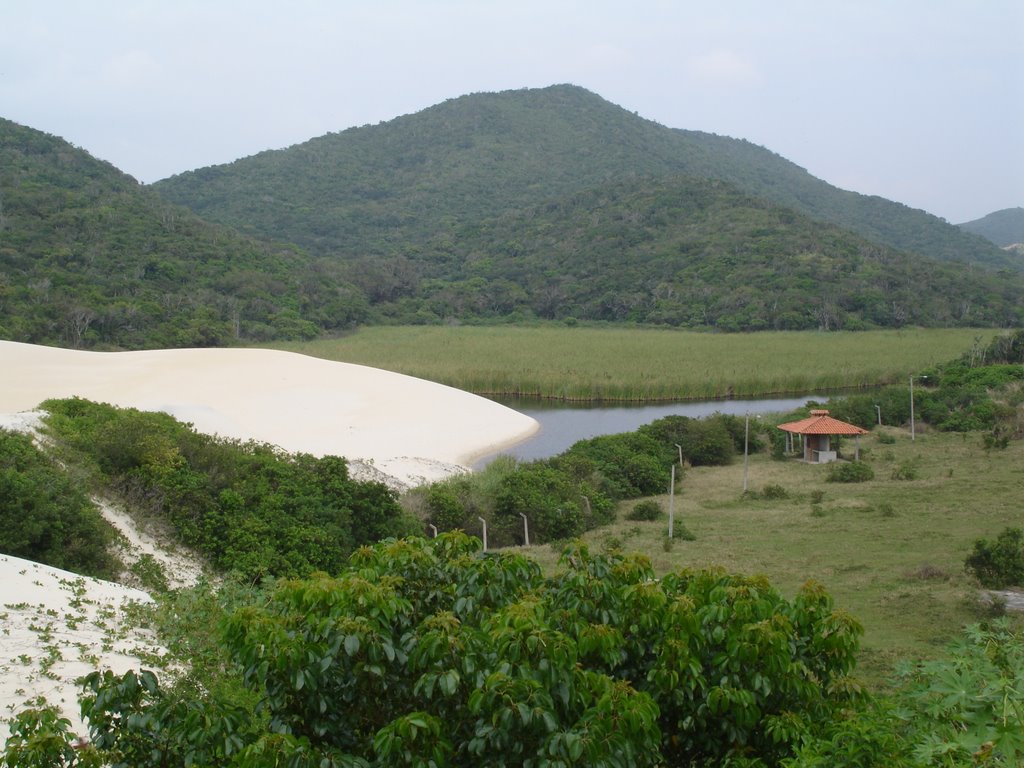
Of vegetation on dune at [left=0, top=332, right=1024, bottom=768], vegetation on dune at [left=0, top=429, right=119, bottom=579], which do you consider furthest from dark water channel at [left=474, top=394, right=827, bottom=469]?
vegetation on dune at [left=0, top=332, right=1024, bottom=768]

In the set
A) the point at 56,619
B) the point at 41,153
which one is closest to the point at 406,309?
the point at 41,153

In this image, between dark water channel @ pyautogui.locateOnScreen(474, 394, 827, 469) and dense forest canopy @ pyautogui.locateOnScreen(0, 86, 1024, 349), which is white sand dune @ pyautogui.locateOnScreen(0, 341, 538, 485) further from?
dense forest canopy @ pyautogui.locateOnScreen(0, 86, 1024, 349)

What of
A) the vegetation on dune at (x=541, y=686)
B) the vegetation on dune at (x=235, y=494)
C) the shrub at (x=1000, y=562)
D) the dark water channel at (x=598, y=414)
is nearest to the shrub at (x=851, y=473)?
the dark water channel at (x=598, y=414)

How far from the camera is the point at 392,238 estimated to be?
10144 centimetres

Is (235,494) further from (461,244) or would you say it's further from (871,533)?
(461,244)

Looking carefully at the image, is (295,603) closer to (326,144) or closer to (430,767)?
(430,767)

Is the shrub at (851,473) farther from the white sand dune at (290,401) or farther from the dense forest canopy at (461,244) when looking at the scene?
the dense forest canopy at (461,244)

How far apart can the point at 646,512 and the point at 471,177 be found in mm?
102446

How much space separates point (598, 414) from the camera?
119 ft

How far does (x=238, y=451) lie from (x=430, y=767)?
46.9 feet

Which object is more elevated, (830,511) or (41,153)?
(41,153)

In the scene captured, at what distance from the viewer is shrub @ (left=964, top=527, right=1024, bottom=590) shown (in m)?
12.8

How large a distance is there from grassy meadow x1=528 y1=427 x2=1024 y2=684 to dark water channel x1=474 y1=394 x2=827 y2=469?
6.58 meters

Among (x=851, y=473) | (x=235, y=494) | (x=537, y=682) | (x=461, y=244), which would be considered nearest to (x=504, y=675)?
(x=537, y=682)
